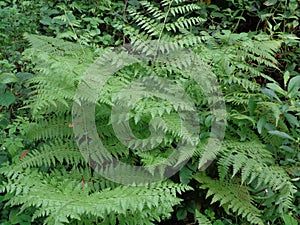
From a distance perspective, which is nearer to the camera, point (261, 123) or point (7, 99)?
point (261, 123)

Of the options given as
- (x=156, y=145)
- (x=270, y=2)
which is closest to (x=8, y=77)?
(x=156, y=145)

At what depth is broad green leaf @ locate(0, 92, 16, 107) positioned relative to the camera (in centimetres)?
266

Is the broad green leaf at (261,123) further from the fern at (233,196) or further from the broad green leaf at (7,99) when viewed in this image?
the broad green leaf at (7,99)

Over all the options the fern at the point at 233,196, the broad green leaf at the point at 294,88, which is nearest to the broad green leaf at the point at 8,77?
the fern at the point at 233,196

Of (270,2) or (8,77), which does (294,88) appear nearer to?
(270,2)

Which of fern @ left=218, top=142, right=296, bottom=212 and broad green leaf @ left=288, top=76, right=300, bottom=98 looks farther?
broad green leaf @ left=288, top=76, right=300, bottom=98

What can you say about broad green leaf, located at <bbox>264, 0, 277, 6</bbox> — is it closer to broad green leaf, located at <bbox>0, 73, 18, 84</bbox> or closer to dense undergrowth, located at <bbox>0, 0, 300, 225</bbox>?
dense undergrowth, located at <bbox>0, 0, 300, 225</bbox>

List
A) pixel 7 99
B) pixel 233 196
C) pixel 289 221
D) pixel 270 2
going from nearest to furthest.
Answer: pixel 289 221 < pixel 233 196 < pixel 7 99 < pixel 270 2

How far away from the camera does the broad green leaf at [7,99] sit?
2.66m

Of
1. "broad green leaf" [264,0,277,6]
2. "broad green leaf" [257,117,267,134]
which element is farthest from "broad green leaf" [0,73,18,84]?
"broad green leaf" [264,0,277,6]

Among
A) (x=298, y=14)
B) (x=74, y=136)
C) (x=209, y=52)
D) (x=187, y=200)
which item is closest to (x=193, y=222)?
(x=187, y=200)

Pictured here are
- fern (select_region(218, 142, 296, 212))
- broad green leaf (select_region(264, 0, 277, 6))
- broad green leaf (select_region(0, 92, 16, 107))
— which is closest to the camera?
fern (select_region(218, 142, 296, 212))

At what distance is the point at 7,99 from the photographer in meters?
2.70

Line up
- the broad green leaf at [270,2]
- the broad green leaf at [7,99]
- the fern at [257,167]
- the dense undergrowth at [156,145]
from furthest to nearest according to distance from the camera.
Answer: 1. the broad green leaf at [270,2]
2. the broad green leaf at [7,99]
3. the fern at [257,167]
4. the dense undergrowth at [156,145]
